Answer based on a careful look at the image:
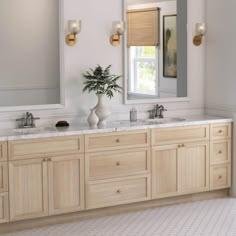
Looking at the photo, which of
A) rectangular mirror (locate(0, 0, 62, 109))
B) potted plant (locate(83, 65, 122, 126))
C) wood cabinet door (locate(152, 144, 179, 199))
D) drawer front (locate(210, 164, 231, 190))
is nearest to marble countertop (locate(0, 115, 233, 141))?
potted plant (locate(83, 65, 122, 126))

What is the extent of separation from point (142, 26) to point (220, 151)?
146 centimetres

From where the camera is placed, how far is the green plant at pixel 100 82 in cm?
514

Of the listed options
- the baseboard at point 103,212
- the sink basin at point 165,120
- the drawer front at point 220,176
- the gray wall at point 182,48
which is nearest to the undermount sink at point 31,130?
the baseboard at point 103,212

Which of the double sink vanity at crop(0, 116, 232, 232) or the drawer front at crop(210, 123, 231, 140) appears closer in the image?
the double sink vanity at crop(0, 116, 232, 232)

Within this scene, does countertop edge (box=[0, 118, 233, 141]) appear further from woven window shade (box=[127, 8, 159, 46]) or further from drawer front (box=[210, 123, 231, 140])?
woven window shade (box=[127, 8, 159, 46])

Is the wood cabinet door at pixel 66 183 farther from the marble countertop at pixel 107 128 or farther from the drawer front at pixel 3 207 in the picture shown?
the drawer front at pixel 3 207

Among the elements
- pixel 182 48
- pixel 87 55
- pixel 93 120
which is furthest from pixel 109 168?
pixel 182 48

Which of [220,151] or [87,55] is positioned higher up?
[87,55]

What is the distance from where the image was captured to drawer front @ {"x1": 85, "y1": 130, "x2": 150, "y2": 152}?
4844mm

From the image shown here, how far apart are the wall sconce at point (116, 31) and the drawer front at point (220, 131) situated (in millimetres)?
1253

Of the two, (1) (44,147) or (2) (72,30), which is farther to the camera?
(2) (72,30)

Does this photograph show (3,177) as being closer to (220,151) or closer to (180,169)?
(180,169)

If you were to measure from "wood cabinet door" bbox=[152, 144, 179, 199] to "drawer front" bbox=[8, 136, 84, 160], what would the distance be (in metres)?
0.79

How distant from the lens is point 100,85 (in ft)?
17.0
